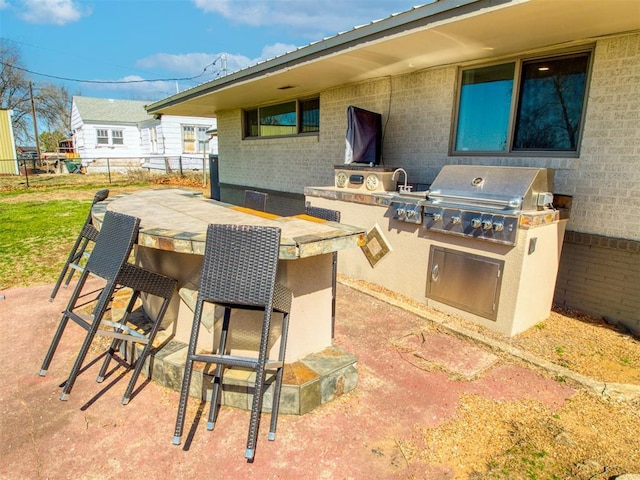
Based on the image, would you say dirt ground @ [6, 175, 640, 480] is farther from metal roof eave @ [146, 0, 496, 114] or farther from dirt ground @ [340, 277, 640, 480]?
metal roof eave @ [146, 0, 496, 114]

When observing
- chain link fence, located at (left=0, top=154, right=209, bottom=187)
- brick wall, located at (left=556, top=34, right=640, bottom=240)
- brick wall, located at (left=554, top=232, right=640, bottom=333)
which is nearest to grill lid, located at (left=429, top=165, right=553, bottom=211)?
brick wall, located at (left=556, top=34, right=640, bottom=240)

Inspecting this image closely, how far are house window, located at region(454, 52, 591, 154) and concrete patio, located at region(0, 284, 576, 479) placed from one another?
8.71 feet

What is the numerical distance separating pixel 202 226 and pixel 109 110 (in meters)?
26.1

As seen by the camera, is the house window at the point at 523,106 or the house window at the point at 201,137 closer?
the house window at the point at 523,106

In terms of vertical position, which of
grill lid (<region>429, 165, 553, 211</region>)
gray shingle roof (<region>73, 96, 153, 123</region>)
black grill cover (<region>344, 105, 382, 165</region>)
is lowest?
grill lid (<region>429, 165, 553, 211</region>)

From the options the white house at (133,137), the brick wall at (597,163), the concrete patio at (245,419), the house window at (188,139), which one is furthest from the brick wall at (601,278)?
the house window at (188,139)

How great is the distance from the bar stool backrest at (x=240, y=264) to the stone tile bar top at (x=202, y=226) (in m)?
0.14

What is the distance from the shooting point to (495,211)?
343 cm

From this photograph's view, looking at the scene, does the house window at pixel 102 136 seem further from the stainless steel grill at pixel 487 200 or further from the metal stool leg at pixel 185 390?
the metal stool leg at pixel 185 390

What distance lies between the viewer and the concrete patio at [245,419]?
2.02 metres

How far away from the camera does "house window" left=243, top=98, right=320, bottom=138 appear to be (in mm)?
7865

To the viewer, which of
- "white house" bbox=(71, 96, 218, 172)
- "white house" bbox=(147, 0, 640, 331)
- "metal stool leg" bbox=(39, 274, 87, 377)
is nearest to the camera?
"metal stool leg" bbox=(39, 274, 87, 377)

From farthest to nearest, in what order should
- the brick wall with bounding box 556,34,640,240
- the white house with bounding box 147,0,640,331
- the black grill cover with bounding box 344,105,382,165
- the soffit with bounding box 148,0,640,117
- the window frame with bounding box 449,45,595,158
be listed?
the black grill cover with bounding box 344,105,382,165 → the window frame with bounding box 449,45,595,158 → the brick wall with bounding box 556,34,640,240 → the white house with bounding box 147,0,640,331 → the soffit with bounding box 148,0,640,117

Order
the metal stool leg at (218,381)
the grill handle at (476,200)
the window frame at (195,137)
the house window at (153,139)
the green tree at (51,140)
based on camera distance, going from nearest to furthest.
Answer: the metal stool leg at (218,381) → the grill handle at (476,200) → the window frame at (195,137) → the house window at (153,139) → the green tree at (51,140)
